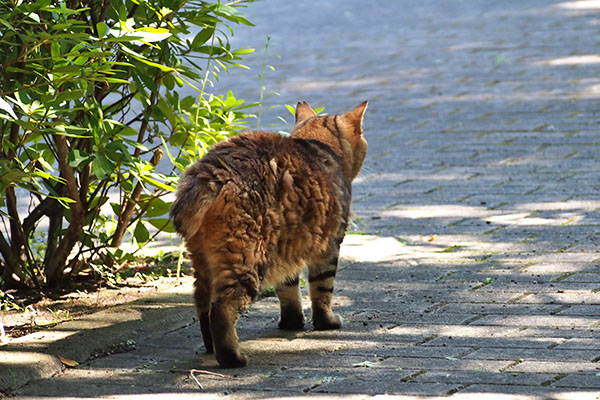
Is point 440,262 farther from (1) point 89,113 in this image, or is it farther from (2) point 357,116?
(1) point 89,113

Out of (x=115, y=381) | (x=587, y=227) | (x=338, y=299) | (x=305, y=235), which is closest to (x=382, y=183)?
(x=587, y=227)

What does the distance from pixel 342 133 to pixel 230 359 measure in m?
1.67

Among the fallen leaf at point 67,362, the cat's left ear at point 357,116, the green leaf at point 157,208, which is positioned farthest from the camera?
the green leaf at point 157,208

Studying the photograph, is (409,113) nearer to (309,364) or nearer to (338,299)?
(338,299)

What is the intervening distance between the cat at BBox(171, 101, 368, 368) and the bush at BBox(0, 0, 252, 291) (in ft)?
1.97

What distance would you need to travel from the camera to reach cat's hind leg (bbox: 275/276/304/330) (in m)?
4.98

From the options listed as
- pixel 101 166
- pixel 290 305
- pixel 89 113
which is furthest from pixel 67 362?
pixel 89 113

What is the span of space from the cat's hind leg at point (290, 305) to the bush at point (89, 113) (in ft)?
2.88

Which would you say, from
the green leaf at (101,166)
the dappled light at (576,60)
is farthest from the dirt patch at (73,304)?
the dappled light at (576,60)

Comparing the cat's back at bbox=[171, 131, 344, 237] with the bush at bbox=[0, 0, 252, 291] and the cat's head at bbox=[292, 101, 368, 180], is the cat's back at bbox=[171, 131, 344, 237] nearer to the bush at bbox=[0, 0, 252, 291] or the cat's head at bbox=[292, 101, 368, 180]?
the cat's head at bbox=[292, 101, 368, 180]

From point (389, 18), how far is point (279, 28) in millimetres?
2047

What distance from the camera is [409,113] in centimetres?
1040

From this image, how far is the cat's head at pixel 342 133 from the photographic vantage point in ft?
17.7

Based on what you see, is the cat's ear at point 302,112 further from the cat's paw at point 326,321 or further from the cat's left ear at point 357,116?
the cat's paw at point 326,321
